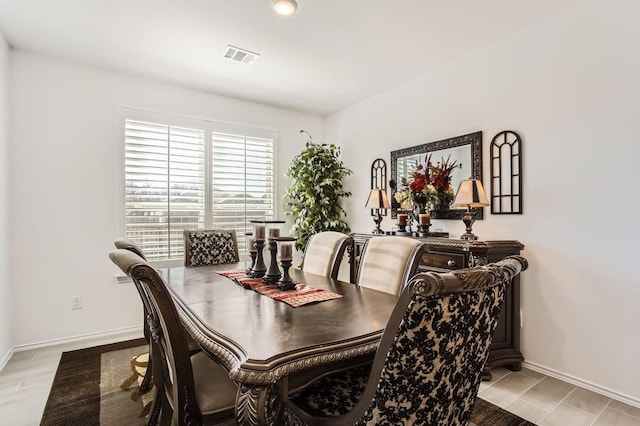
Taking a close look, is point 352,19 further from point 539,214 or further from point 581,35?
point 539,214

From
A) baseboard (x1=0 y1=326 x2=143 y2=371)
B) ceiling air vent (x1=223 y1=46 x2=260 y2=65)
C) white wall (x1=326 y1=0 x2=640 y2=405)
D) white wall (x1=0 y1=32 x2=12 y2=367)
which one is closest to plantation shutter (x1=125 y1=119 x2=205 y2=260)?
baseboard (x1=0 y1=326 x2=143 y2=371)

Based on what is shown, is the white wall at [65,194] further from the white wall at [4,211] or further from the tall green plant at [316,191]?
the tall green plant at [316,191]

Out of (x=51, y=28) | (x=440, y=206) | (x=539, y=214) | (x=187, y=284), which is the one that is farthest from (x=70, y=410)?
(x=539, y=214)

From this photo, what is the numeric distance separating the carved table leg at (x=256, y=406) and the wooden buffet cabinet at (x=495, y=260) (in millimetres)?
1848

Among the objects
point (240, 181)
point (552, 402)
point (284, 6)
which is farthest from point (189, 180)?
point (552, 402)

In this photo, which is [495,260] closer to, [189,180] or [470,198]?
[470,198]

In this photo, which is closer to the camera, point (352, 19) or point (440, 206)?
point (352, 19)

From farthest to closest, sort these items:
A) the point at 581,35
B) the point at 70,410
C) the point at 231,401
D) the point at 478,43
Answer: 1. the point at 478,43
2. the point at 581,35
3. the point at 70,410
4. the point at 231,401

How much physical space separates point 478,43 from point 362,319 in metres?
2.75

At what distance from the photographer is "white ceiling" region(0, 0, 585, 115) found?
8.06 feet

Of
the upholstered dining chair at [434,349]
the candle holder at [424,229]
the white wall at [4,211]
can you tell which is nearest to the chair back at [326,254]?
the candle holder at [424,229]

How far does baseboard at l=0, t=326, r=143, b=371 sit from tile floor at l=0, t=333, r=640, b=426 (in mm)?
253

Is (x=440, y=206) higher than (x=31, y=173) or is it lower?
lower

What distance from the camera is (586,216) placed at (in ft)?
7.94
